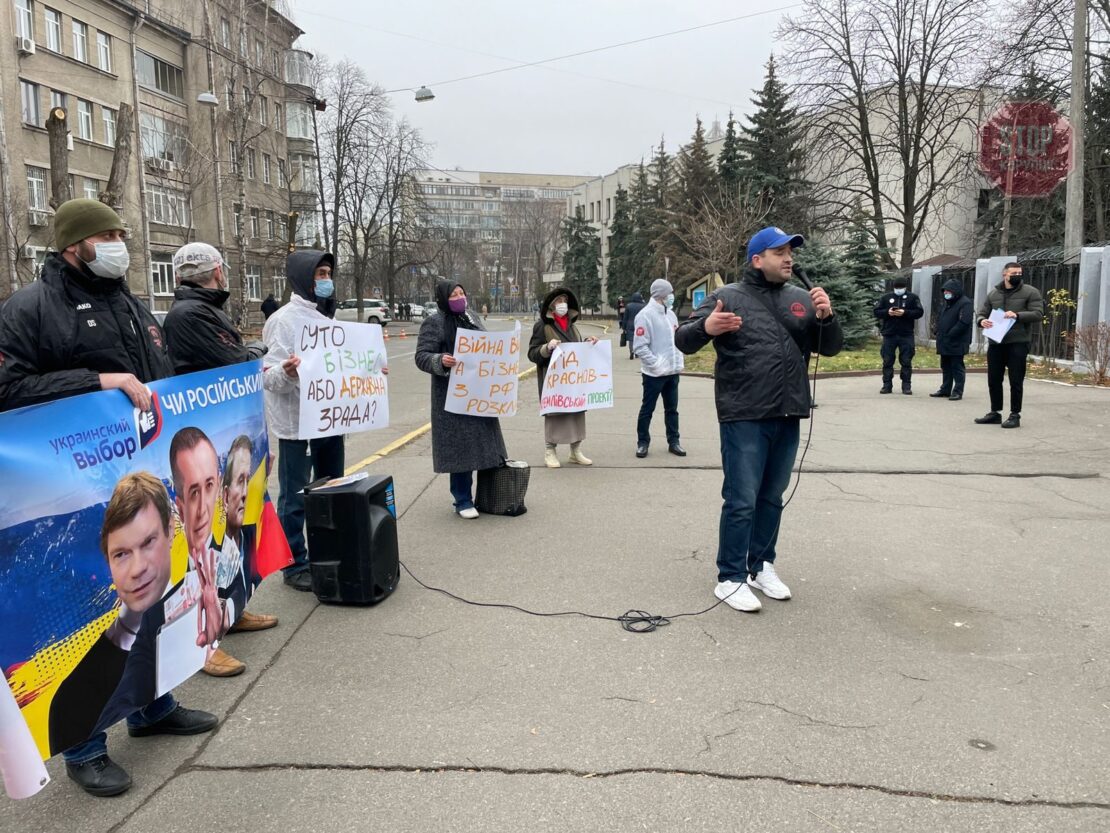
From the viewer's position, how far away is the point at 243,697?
3.67 meters

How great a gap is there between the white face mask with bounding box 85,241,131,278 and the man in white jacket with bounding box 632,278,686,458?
5.94 meters

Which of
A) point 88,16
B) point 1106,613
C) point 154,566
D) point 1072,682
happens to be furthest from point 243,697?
point 88,16

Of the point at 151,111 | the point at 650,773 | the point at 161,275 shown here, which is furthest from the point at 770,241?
the point at 161,275

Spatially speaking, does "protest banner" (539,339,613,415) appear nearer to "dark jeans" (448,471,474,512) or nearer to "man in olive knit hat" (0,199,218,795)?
"dark jeans" (448,471,474,512)

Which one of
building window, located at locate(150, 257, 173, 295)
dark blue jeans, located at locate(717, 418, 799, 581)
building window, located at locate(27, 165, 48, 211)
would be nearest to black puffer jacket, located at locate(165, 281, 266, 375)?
dark blue jeans, located at locate(717, 418, 799, 581)

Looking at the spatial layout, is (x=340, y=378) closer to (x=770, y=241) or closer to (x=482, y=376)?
(x=482, y=376)

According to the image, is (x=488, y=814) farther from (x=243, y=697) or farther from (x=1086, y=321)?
(x=1086, y=321)

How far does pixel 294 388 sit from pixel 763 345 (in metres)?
2.77

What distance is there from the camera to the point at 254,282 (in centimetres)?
5119

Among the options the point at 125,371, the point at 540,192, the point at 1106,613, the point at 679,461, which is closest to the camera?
the point at 125,371

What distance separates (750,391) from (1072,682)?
200 cm

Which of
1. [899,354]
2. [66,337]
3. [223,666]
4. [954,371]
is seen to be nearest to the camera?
[66,337]

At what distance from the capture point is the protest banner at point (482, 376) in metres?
6.39

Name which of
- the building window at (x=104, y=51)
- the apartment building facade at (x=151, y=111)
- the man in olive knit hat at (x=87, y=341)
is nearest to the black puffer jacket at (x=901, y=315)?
the man in olive knit hat at (x=87, y=341)
